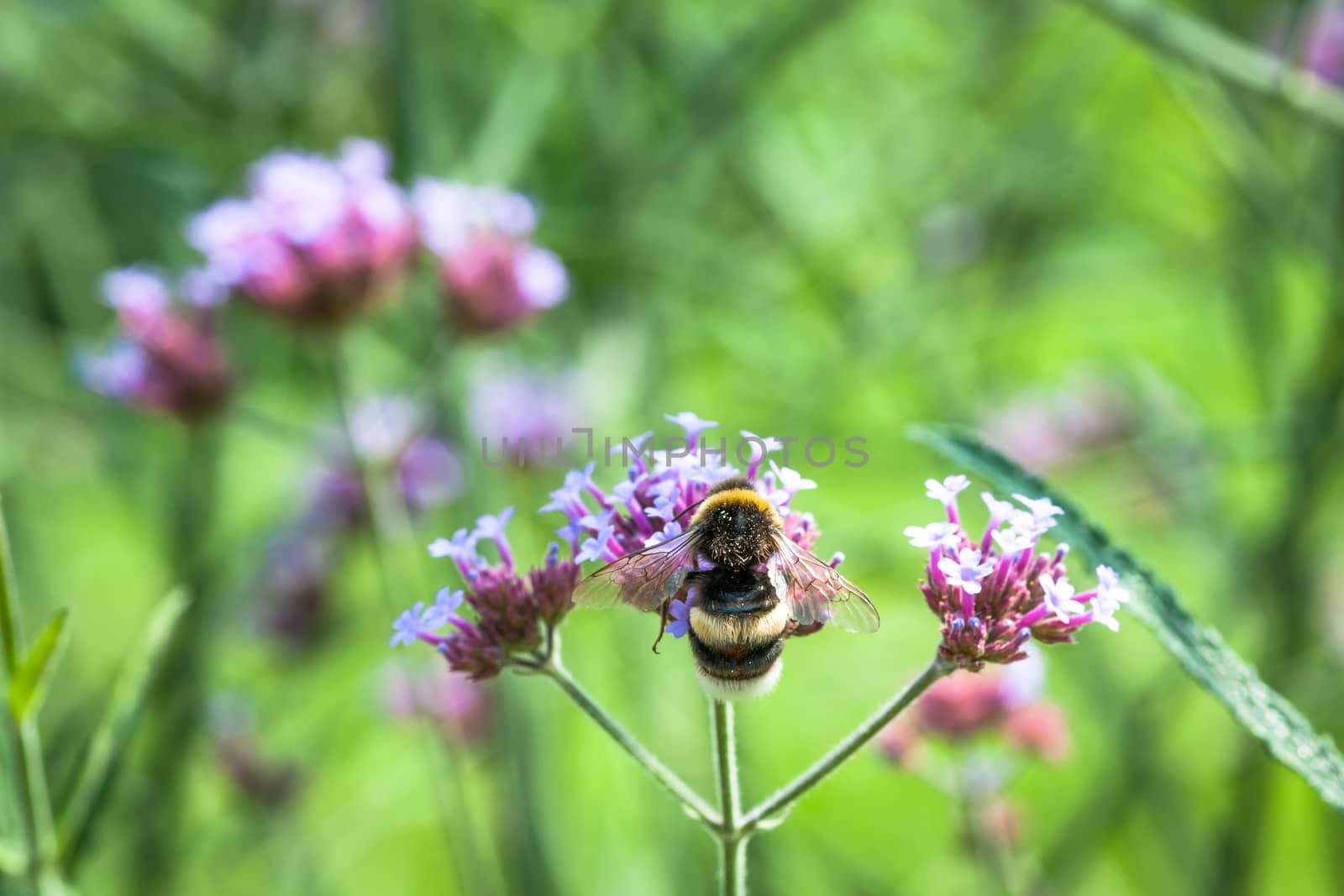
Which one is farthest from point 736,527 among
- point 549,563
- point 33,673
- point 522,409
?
point 522,409

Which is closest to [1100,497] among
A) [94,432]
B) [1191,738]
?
[1191,738]

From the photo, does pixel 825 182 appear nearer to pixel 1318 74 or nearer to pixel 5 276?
pixel 1318 74

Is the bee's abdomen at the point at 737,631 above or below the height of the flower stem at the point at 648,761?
above

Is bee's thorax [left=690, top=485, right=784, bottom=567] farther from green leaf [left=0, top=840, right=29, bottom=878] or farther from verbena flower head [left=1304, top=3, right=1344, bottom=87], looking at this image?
verbena flower head [left=1304, top=3, right=1344, bottom=87]

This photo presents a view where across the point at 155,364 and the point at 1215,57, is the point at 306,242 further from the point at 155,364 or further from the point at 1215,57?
the point at 1215,57

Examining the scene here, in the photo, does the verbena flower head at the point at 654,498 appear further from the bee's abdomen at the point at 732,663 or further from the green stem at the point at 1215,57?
the green stem at the point at 1215,57

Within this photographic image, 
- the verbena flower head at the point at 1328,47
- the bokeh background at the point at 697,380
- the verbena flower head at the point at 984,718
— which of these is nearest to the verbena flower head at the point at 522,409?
the bokeh background at the point at 697,380
